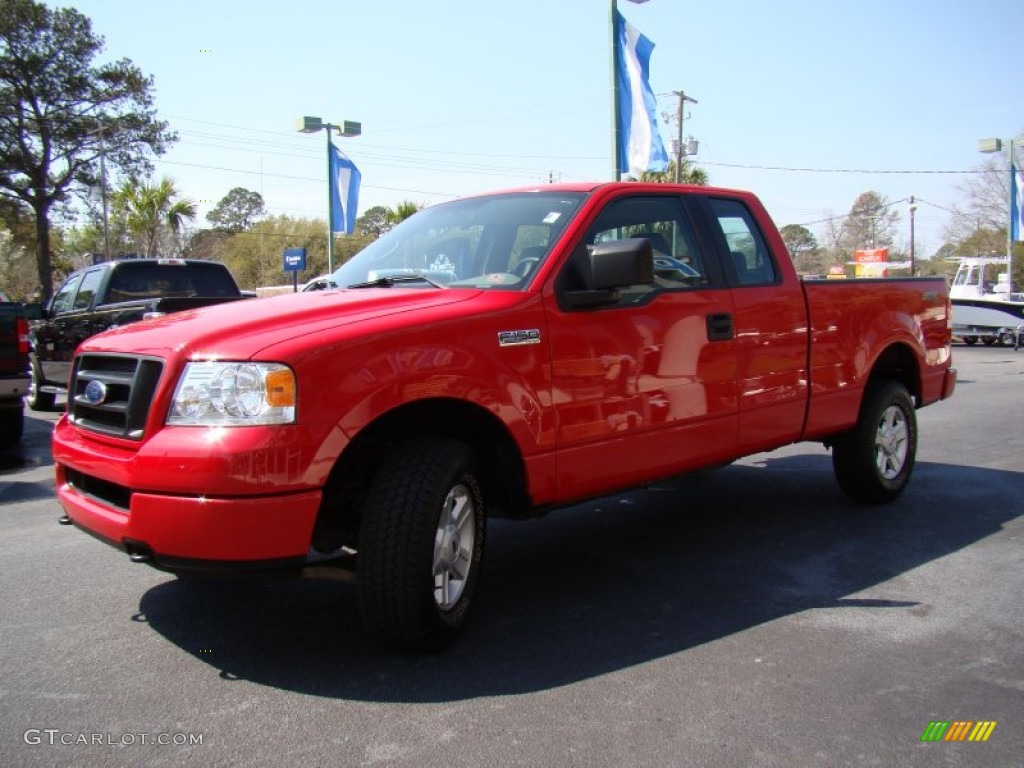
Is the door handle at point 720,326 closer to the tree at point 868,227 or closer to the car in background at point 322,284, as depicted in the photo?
the car in background at point 322,284

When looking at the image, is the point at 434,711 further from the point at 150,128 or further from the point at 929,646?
the point at 150,128

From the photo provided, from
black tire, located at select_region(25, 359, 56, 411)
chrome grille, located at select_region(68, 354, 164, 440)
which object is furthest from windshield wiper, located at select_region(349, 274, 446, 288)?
black tire, located at select_region(25, 359, 56, 411)

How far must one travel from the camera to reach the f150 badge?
3654 millimetres

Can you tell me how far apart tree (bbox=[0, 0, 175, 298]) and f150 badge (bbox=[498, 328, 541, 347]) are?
35714 mm

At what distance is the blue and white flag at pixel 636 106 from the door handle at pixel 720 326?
9345 mm

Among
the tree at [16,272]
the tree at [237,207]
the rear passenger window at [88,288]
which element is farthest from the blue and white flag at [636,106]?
the tree at [237,207]

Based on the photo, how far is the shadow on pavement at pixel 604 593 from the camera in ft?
11.1

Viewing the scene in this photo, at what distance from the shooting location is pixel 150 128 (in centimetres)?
3850

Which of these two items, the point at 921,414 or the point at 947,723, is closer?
the point at 947,723

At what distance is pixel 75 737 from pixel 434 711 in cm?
114

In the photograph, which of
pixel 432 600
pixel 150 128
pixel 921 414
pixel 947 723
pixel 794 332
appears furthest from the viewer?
pixel 150 128

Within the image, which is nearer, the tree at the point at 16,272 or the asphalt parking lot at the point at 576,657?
the asphalt parking lot at the point at 576,657

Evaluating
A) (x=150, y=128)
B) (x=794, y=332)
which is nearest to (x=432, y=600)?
(x=794, y=332)

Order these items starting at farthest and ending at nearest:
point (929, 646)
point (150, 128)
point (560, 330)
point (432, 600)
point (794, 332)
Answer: point (150, 128)
point (794, 332)
point (560, 330)
point (929, 646)
point (432, 600)
